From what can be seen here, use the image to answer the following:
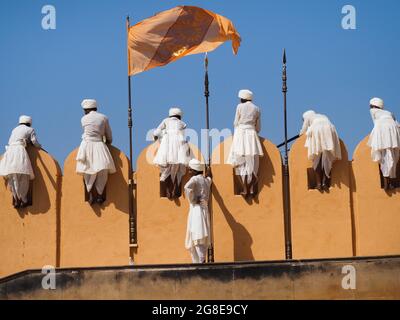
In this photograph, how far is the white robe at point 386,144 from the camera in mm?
30406

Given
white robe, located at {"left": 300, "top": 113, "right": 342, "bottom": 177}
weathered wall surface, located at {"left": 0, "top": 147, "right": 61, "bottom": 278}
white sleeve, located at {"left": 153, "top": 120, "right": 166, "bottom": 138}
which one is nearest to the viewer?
white robe, located at {"left": 300, "top": 113, "right": 342, "bottom": 177}

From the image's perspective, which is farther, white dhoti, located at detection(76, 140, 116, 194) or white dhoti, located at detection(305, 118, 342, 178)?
white dhoti, located at detection(76, 140, 116, 194)

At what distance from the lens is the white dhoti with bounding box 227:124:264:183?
30.8 meters

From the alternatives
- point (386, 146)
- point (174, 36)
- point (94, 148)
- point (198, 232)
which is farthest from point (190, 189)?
point (174, 36)

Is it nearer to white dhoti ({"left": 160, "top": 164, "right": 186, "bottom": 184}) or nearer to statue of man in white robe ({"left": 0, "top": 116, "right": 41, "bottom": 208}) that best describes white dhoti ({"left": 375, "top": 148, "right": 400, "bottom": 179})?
white dhoti ({"left": 160, "top": 164, "right": 186, "bottom": 184})

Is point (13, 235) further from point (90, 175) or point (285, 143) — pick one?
point (285, 143)

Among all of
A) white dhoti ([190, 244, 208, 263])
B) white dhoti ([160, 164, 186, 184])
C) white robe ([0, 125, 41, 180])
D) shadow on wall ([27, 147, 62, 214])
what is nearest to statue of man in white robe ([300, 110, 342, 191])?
white dhoti ([160, 164, 186, 184])

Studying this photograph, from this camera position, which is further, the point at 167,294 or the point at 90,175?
the point at 90,175

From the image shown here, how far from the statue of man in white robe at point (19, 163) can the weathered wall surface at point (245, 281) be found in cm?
296

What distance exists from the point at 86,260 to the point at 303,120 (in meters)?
5.35

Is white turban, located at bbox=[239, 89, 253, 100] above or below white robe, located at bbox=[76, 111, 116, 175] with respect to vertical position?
above
